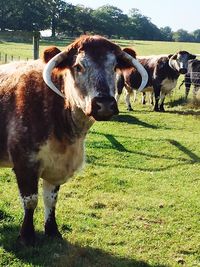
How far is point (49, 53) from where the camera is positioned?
5148 millimetres

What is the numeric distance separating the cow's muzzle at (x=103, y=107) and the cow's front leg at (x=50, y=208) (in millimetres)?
1901

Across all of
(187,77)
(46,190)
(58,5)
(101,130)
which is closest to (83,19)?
(58,5)

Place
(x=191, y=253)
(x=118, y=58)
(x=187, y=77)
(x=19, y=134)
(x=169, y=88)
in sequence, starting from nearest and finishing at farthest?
1. (x=118, y=58)
2. (x=19, y=134)
3. (x=191, y=253)
4. (x=169, y=88)
5. (x=187, y=77)

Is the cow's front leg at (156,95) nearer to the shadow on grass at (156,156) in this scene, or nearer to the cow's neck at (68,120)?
the shadow on grass at (156,156)

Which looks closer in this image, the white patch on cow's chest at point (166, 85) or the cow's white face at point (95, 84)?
the cow's white face at point (95, 84)

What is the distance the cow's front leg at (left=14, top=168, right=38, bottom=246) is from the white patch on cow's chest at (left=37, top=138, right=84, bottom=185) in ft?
0.49

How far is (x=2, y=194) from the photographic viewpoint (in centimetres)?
736

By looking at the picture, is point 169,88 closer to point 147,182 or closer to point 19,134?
point 147,182

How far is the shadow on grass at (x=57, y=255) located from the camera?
5.29 m

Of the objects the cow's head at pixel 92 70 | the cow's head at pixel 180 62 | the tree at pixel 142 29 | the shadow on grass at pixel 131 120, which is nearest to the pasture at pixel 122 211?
the cow's head at pixel 92 70

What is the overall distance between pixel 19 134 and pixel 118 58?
1.39 meters

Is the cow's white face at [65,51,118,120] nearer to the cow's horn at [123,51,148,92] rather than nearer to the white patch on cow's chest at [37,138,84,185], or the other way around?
the cow's horn at [123,51,148,92]

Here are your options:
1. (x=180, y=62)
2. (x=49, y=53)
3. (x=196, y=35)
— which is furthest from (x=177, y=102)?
(x=196, y=35)

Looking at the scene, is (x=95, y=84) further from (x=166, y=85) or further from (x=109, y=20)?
(x=109, y=20)
